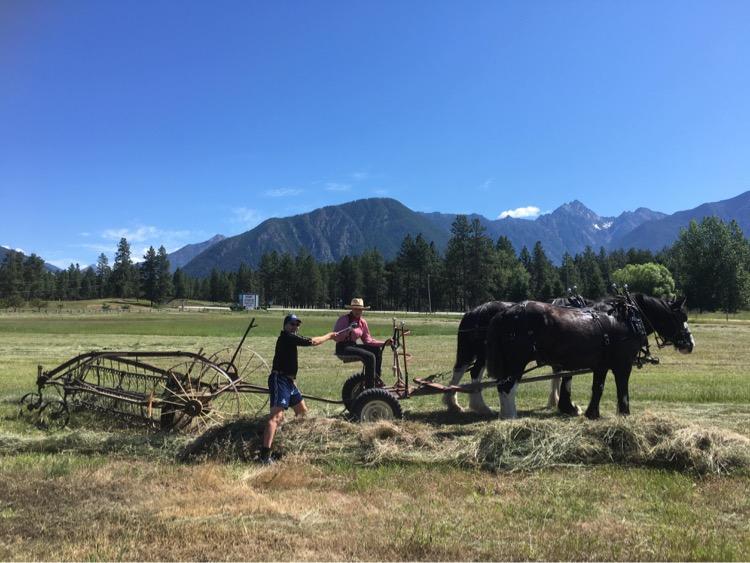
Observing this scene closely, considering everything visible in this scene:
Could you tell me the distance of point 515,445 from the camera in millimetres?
6492

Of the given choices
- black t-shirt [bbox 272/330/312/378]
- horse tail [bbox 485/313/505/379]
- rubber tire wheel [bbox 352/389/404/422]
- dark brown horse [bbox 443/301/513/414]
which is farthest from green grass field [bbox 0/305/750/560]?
dark brown horse [bbox 443/301/513/414]

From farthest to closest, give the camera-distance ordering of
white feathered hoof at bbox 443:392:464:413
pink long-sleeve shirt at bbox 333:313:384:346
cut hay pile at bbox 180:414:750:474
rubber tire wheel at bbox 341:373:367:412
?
white feathered hoof at bbox 443:392:464:413 → rubber tire wheel at bbox 341:373:367:412 → pink long-sleeve shirt at bbox 333:313:384:346 → cut hay pile at bbox 180:414:750:474

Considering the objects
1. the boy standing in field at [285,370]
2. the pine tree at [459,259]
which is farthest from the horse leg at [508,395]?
the pine tree at [459,259]

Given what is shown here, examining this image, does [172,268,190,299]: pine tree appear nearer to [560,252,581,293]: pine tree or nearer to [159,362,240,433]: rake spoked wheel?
[560,252,581,293]: pine tree

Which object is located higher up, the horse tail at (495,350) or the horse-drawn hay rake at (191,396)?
the horse tail at (495,350)

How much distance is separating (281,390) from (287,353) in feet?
1.67

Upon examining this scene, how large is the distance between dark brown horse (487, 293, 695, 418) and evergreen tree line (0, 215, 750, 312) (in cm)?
7337

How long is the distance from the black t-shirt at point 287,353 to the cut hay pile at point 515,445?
0.79m

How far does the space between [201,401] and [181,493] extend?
2852mm

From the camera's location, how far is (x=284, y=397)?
7.19m

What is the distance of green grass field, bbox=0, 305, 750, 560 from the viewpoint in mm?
4176

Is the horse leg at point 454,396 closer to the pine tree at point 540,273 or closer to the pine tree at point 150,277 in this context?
the pine tree at point 540,273

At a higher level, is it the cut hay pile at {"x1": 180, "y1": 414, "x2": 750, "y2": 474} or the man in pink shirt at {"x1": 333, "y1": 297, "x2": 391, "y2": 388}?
the man in pink shirt at {"x1": 333, "y1": 297, "x2": 391, "y2": 388}

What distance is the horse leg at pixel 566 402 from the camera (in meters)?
9.65
